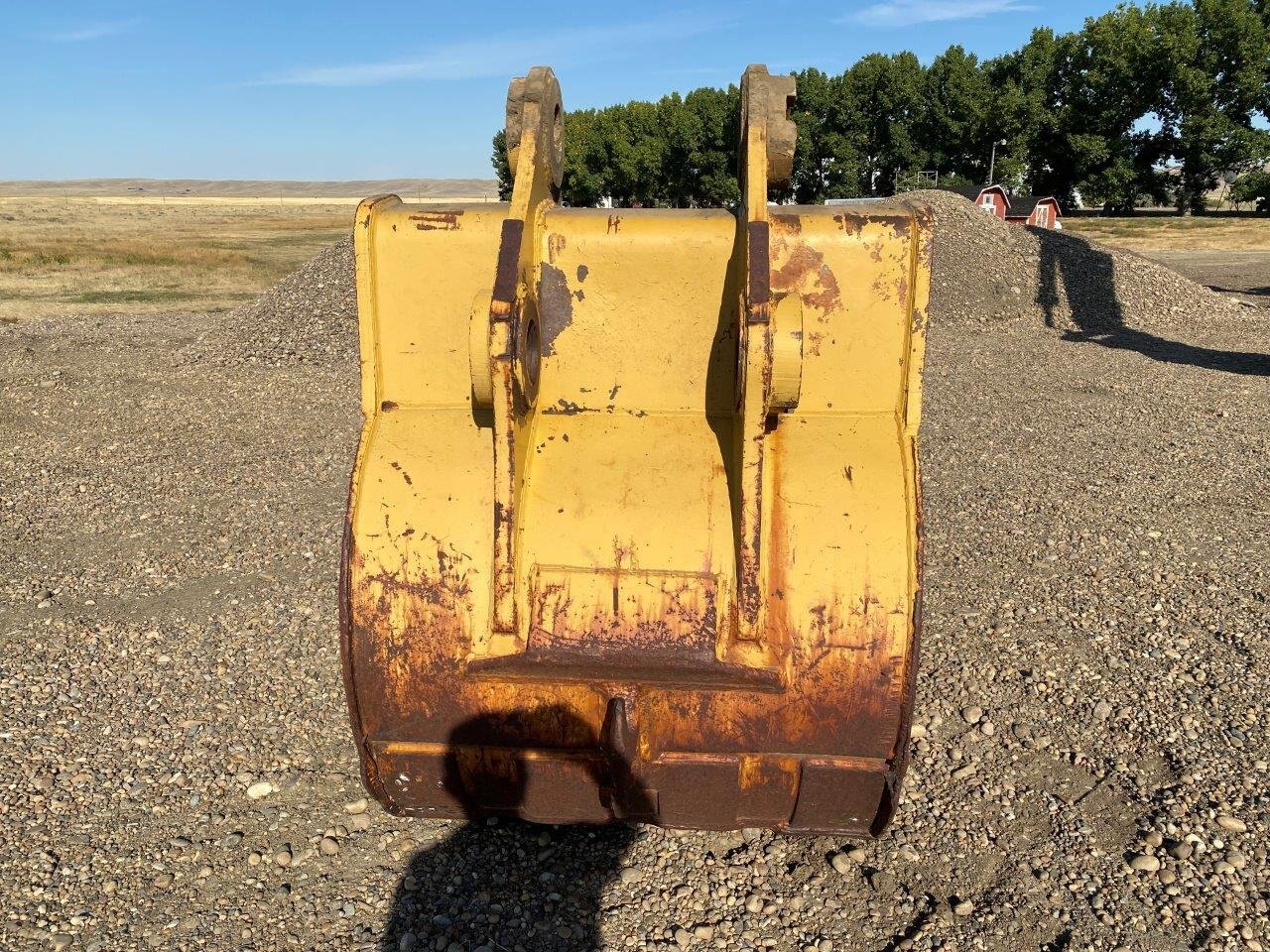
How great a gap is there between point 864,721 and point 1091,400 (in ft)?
26.4

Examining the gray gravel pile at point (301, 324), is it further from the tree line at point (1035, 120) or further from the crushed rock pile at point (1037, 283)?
the tree line at point (1035, 120)

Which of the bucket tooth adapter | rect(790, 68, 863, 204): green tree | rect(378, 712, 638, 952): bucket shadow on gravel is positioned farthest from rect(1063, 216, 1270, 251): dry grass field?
rect(378, 712, 638, 952): bucket shadow on gravel

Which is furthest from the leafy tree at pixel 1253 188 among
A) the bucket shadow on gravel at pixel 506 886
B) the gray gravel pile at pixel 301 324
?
the bucket shadow on gravel at pixel 506 886

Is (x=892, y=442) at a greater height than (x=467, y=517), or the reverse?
(x=892, y=442)

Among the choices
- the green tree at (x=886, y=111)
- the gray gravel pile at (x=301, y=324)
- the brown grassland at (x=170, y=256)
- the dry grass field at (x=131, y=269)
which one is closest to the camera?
the gray gravel pile at (x=301, y=324)

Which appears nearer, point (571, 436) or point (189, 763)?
point (571, 436)

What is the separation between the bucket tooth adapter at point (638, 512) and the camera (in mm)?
2252

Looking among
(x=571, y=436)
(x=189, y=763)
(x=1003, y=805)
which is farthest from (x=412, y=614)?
(x=1003, y=805)

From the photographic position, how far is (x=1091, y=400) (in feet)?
30.1

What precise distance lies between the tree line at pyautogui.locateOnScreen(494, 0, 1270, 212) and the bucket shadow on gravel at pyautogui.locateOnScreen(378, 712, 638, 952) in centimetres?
4273

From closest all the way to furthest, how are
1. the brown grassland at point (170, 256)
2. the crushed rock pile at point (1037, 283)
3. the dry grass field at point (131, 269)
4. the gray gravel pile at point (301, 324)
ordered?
1. the gray gravel pile at point (301, 324)
2. the crushed rock pile at point (1037, 283)
3. the dry grass field at point (131, 269)
4. the brown grassland at point (170, 256)

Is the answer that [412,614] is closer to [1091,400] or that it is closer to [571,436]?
[571,436]

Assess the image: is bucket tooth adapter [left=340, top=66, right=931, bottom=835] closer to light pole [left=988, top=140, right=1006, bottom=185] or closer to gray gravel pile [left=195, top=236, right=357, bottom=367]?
gray gravel pile [left=195, top=236, right=357, bottom=367]

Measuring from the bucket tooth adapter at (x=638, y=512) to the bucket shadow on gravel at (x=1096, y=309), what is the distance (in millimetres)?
10225
